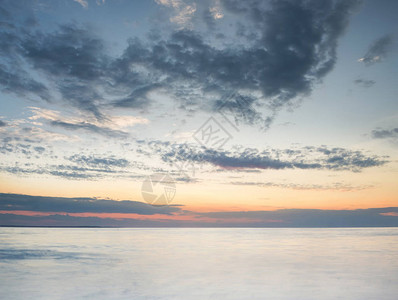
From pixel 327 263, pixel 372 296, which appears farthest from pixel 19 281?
pixel 327 263

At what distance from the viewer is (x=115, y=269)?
23.3 m

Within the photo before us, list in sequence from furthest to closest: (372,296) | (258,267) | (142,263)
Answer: (142,263), (258,267), (372,296)

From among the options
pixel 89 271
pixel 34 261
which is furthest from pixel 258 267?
pixel 34 261

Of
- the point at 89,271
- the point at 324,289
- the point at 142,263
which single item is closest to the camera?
the point at 324,289

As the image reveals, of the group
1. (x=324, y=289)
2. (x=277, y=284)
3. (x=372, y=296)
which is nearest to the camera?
(x=372, y=296)

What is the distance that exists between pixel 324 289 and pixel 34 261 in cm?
2474

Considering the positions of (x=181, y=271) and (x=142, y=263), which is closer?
(x=181, y=271)

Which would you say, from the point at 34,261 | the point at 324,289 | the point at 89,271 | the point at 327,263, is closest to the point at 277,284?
the point at 324,289

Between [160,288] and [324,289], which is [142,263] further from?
[324,289]

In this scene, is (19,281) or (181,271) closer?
(19,281)

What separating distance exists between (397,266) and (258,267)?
12.0 m

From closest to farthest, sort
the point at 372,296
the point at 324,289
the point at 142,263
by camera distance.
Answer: the point at 372,296
the point at 324,289
the point at 142,263

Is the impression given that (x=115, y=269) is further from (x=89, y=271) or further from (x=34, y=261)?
(x=34, y=261)

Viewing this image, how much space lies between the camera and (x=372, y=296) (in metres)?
16.0
